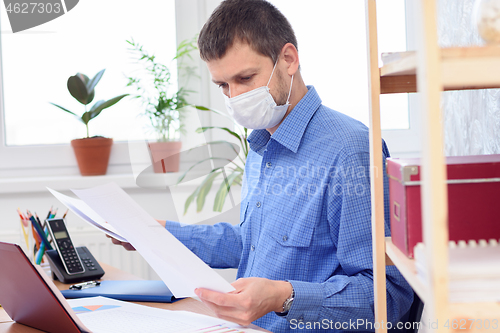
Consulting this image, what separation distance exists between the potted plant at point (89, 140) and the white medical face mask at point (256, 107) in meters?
1.03

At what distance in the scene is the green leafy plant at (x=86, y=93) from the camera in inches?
78.7

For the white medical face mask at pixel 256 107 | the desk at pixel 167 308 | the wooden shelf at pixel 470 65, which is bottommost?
the desk at pixel 167 308

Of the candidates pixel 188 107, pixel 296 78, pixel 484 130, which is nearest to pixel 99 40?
pixel 188 107

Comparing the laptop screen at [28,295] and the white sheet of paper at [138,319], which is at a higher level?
the laptop screen at [28,295]

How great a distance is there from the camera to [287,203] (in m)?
1.09

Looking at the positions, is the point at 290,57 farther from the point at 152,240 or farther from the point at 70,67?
the point at 70,67

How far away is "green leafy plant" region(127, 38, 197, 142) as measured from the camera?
6.91ft

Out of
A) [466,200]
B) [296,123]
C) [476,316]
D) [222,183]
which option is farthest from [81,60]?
[476,316]

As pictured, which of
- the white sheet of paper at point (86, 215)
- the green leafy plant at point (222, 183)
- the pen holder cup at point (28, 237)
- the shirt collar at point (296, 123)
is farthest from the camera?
the green leafy plant at point (222, 183)

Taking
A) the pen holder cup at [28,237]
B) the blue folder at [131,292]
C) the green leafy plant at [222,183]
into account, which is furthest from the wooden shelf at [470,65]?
the green leafy plant at [222,183]

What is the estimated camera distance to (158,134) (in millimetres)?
2145

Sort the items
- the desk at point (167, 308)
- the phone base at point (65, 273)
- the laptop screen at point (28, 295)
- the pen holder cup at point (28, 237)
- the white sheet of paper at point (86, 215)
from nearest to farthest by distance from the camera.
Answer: the laptop screen at point (28, 295) → the desk at point (167, 308) → the white sheet of paper at point (86, 215) → the phone base at point (65, 273) → the pen holder cup at point (28, 237)

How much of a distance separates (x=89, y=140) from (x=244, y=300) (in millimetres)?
1460

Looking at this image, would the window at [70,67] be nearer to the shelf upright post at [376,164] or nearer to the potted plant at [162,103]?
the potted plant at [162,103]
